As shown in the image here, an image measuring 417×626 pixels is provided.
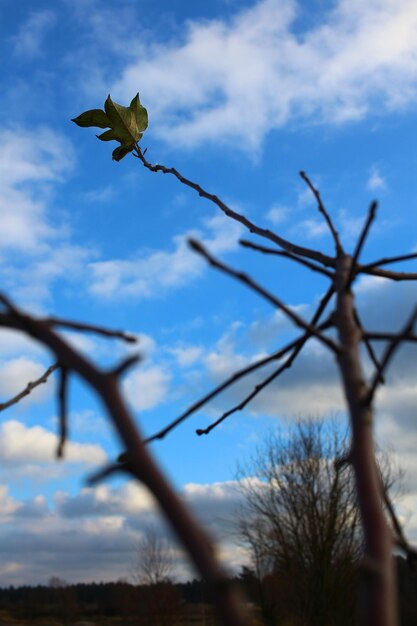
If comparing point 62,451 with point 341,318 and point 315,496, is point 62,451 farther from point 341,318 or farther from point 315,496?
point 315,496

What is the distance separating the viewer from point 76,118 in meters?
0.78

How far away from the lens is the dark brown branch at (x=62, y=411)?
12.2 inches

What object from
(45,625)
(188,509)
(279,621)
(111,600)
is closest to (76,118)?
(188,509)

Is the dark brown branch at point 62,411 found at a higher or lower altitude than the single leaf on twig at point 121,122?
lower

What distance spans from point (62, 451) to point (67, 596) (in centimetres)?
3147

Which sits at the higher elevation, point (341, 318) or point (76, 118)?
point (76, 118)

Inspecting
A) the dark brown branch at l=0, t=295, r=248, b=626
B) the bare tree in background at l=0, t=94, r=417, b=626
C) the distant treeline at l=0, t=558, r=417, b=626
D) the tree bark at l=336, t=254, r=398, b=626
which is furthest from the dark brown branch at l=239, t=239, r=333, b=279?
the distant treeline at l=0, t=558, r=417, b=626

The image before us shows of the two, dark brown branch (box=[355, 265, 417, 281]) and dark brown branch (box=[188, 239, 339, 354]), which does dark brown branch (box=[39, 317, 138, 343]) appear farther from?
dark brown branch (box=[355, 265, 417, 281])

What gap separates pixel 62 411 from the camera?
315mm

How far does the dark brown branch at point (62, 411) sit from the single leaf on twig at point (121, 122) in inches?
21.9

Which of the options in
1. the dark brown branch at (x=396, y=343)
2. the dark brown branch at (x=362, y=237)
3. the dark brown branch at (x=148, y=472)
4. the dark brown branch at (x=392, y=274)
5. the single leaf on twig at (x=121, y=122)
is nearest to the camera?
the dark brown branch at (x=148, y=472)

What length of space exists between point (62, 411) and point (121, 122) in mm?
609

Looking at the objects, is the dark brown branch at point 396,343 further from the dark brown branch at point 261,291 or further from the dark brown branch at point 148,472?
the dark brown branch at point 148,472

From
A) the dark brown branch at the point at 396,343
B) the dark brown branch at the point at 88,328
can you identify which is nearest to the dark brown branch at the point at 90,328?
the dark brown branch at the point at 88,328
